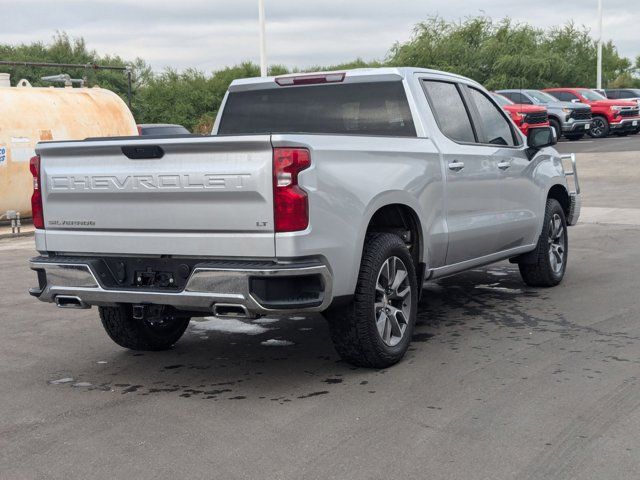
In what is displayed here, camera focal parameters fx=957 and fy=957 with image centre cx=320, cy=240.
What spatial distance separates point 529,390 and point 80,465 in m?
2.54

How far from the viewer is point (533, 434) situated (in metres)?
4.73

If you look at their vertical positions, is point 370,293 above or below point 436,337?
Result: above

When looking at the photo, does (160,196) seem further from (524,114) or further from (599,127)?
(599,127)

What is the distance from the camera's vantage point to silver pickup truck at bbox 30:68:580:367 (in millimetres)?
5312

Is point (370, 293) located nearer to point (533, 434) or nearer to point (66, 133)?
point (533, 434)

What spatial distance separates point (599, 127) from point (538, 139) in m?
29.9

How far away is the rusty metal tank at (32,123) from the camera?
16.5m

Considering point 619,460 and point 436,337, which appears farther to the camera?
point 436,337

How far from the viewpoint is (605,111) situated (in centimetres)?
3631

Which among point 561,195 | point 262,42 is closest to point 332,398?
point 561,195

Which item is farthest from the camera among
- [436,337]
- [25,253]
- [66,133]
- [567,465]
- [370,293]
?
[66,133]

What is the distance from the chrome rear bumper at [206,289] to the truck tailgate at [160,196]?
127mm

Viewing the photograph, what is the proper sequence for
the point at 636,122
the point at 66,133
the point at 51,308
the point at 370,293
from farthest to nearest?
the point at 636,122, the point at 66,133, the point at 51,308, the point at 370,293

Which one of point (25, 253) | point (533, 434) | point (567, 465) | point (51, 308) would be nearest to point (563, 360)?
point (533, 434)
